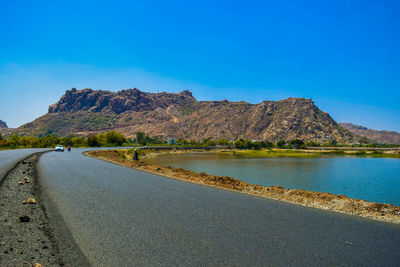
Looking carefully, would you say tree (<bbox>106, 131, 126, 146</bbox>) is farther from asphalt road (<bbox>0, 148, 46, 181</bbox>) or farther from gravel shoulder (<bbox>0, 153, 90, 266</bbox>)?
gravel shoulder (<bbox>0, 153, 90, 266</bbox>)

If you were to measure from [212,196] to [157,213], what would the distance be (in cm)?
320

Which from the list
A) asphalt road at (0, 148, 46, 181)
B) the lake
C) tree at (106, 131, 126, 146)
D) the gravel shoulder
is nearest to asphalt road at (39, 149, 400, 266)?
the gravel shoulder

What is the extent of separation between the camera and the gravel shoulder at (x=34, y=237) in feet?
13.8

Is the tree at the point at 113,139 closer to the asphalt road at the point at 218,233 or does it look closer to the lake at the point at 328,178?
the lake at the point at 328,178

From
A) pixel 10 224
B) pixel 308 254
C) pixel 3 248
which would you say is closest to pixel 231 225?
pixel 308 254

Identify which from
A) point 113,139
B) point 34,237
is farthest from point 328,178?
point 113,139

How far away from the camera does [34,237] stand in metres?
5.24

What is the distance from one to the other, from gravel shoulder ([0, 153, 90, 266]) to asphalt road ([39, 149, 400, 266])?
257 millimetres

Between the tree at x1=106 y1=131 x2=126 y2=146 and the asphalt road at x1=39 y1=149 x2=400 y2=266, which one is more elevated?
the tree at x1=106 y1=131 x2=126 y2=146

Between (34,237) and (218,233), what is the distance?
3.78m

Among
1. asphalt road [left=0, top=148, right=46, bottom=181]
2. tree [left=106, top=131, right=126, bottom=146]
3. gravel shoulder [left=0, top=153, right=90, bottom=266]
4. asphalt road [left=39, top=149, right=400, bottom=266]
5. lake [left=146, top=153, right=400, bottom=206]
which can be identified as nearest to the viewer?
gravel shoulder [left=0, top=153, right=90, bottom=266]

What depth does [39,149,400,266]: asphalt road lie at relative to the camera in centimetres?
432

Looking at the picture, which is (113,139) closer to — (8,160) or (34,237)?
(8,160)

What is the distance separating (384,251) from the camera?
4668 millimetres
